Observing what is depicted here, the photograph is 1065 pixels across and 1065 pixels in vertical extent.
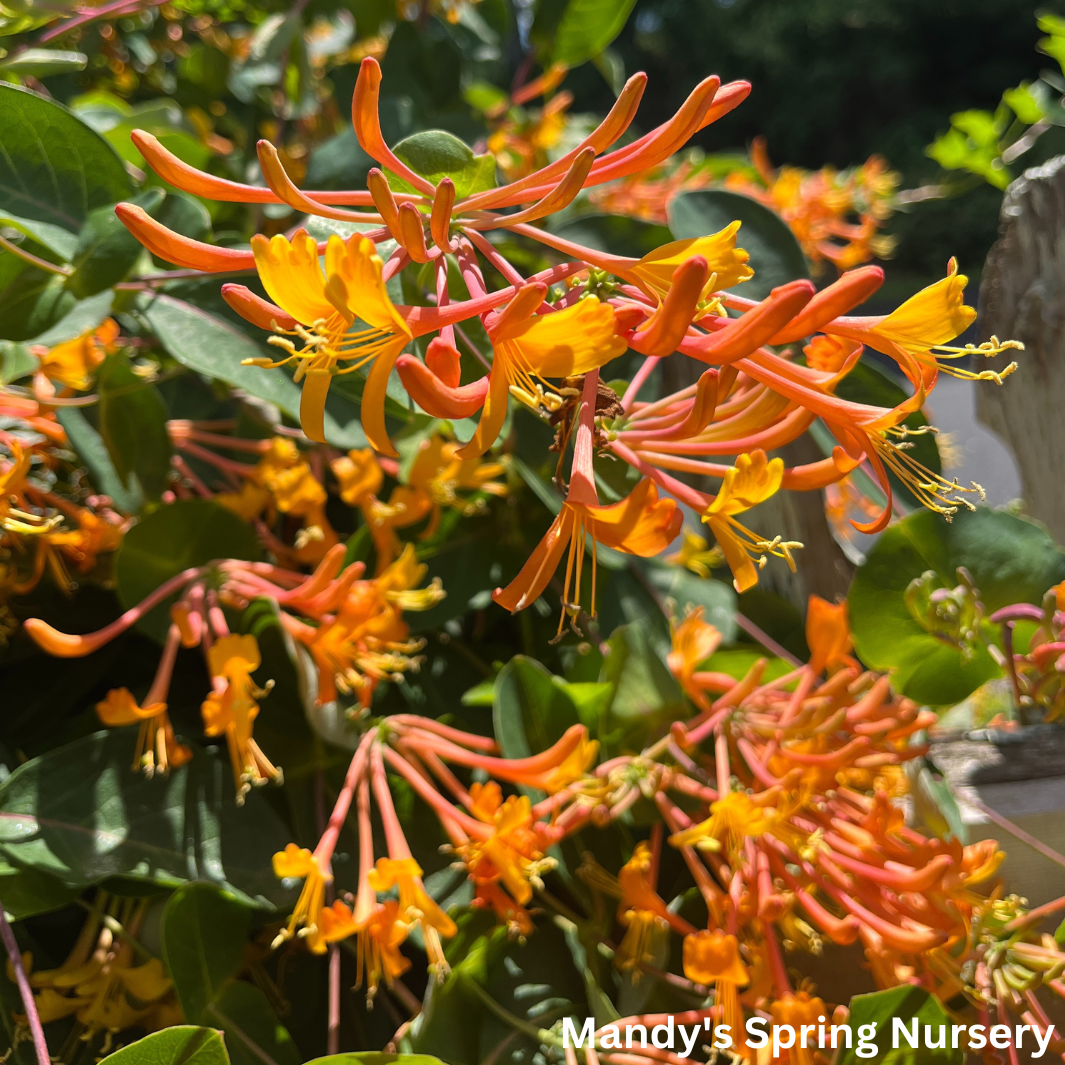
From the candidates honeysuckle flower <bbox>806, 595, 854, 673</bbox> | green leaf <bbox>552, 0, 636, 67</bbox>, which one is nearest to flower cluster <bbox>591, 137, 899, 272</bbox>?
green leaf <bbox>552, 0, 636, 67</bbox>

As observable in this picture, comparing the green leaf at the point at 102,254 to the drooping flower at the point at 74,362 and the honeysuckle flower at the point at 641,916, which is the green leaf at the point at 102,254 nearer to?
the drooping flower at the point at 74,362

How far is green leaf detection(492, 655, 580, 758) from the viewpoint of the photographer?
50 cm

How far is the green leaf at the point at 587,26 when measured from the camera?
0.81 metres

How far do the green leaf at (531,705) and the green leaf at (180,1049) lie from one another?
0.66ft

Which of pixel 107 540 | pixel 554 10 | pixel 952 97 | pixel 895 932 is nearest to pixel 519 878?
pixel 895 932

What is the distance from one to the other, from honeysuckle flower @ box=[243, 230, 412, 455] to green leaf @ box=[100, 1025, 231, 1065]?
26 centimetres

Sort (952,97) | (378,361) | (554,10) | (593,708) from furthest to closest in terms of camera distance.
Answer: (952,97) → (554,10) → (593,708) → (378,361)

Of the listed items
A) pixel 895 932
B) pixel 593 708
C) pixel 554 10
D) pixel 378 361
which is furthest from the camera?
pixel 554 10

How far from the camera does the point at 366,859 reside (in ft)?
1.40

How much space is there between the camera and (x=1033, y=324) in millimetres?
621

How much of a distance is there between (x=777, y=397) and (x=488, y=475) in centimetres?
28

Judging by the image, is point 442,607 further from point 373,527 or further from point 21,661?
point 21,661

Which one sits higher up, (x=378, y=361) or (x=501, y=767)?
(x=378, y=361)

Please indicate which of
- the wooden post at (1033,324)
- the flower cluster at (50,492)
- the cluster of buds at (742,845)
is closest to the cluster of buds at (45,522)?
the flower cluster at (50,492)
